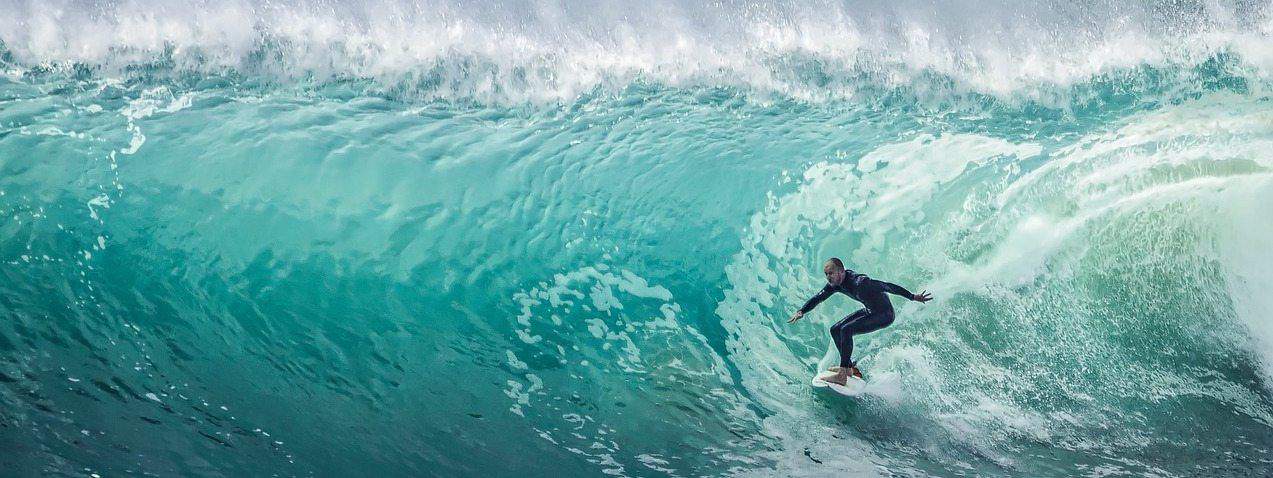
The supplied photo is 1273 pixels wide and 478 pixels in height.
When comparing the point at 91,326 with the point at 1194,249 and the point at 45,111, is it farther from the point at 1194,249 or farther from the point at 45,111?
the point at 1194,249

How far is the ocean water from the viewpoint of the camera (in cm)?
595

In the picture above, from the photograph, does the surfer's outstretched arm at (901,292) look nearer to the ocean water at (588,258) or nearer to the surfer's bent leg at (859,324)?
the surfer's bent leg at (859,324)

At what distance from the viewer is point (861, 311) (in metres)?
6.00

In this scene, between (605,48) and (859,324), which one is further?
(605,48)

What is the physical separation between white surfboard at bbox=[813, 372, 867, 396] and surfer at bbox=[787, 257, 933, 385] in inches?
1.2

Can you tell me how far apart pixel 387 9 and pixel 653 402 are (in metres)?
5.84

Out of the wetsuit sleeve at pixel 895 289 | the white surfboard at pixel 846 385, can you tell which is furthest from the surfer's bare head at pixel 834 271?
the white surfboard at pixel 846 385

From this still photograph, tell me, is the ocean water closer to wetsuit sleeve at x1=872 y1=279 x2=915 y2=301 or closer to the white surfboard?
the white surfboard

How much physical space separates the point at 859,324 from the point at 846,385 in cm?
47

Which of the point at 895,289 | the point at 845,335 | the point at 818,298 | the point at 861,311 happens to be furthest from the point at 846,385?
the point at 895,289

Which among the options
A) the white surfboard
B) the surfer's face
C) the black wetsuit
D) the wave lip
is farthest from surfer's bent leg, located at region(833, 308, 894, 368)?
the wave lip

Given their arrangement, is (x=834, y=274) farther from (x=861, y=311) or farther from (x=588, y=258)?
(x=588, y=258)

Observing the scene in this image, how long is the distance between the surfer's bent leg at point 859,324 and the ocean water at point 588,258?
1.48ft

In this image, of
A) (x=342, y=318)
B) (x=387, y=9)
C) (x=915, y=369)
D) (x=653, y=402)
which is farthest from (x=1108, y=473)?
(x=387, y=9)
